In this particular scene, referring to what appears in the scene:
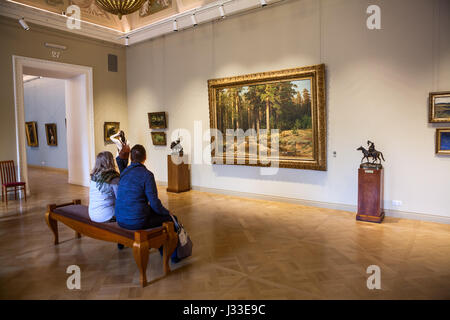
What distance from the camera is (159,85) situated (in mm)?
11797

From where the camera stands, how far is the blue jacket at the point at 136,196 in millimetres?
4203

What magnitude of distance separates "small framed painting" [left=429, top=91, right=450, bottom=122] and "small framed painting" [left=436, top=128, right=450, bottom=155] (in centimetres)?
24

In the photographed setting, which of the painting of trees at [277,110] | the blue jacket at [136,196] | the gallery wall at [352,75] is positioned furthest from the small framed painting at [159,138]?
the blue jacket at [136,196]

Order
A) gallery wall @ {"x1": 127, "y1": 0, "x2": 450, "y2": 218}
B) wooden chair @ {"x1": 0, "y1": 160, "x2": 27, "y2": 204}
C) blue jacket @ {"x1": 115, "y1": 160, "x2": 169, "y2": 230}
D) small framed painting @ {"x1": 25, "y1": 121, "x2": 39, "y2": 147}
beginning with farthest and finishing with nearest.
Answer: small framed painting @ {"x1": 25, "y1": 121, "x2": 39, "y2": 147}, wooden chair @ {"x1": 0, "y1": 160, "x2": 27, "y2": 204}, gallery wall @ {"x1": 127, "y1": 0, "x2": 450, "y2": 218}, blue jacket @ {"x1": 115, "y1": 160, "x2": 169, "y2": 230}

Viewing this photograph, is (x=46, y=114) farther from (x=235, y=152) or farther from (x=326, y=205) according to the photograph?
(x=326, y=205)

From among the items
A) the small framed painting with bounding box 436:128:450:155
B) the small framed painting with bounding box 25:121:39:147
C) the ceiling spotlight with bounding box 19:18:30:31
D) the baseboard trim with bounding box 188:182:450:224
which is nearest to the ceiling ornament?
the ceiling spotlight with bounding box 19:18:30:31

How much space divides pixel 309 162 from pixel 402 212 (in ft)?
7.88

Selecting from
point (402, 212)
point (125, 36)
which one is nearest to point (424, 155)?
point (402, 212)

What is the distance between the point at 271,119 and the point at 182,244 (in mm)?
5122

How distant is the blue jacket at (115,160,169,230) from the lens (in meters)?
4.20

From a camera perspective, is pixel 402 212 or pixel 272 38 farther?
pixel 272 38

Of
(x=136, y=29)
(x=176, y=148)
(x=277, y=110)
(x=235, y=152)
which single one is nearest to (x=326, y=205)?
(x=277, y=110)

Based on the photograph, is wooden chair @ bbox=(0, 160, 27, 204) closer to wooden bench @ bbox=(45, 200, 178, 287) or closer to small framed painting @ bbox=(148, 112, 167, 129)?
small framed painting @ bbox=(148, 112, 167, 129)

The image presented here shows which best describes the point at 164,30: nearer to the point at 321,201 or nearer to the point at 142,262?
the point at 321,201
